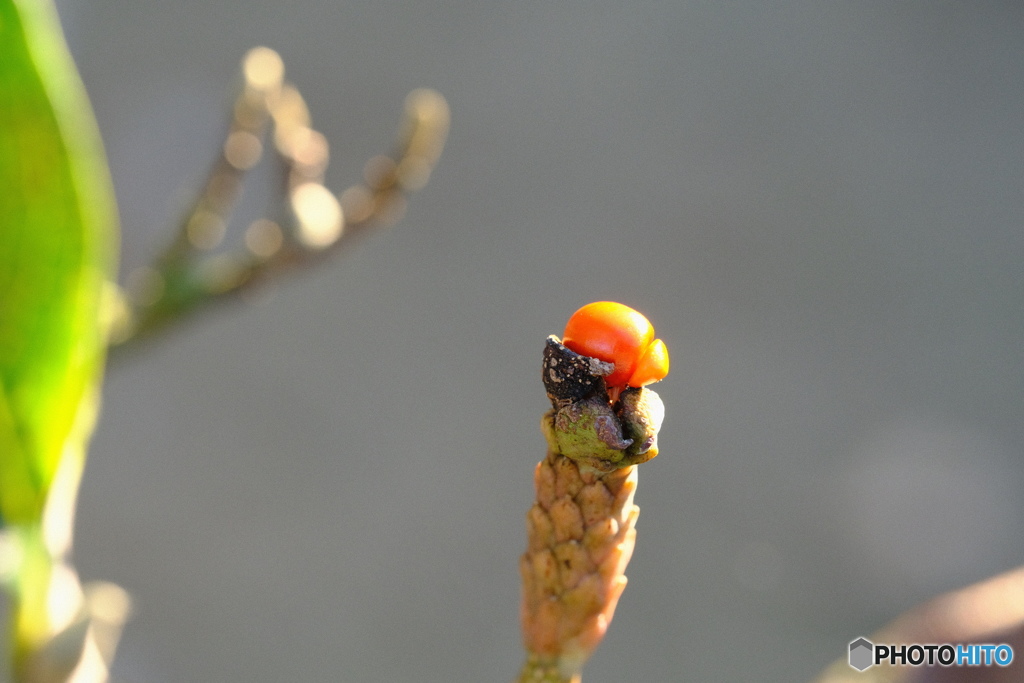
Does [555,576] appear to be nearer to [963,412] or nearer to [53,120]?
[53,120]

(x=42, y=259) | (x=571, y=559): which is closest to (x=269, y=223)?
(x=42, y=259)

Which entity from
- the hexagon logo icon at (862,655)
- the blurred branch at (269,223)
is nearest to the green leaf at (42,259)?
the blurred branch at (269,223)

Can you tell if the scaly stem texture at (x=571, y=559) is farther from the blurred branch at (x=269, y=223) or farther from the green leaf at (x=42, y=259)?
the blurred branch at (x=269, y=223)

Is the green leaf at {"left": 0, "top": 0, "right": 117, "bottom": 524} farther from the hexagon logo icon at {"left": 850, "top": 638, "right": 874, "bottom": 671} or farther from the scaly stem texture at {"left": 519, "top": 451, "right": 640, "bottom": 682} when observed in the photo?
the hexagon logo icon at {"left": 850, "top": 638, "right": 874, "bottom": 671}

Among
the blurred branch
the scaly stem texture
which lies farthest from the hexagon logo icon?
the blurred branch

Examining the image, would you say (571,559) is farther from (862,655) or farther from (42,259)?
(862,655)

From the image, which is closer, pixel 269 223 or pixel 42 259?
pixel 42 259
